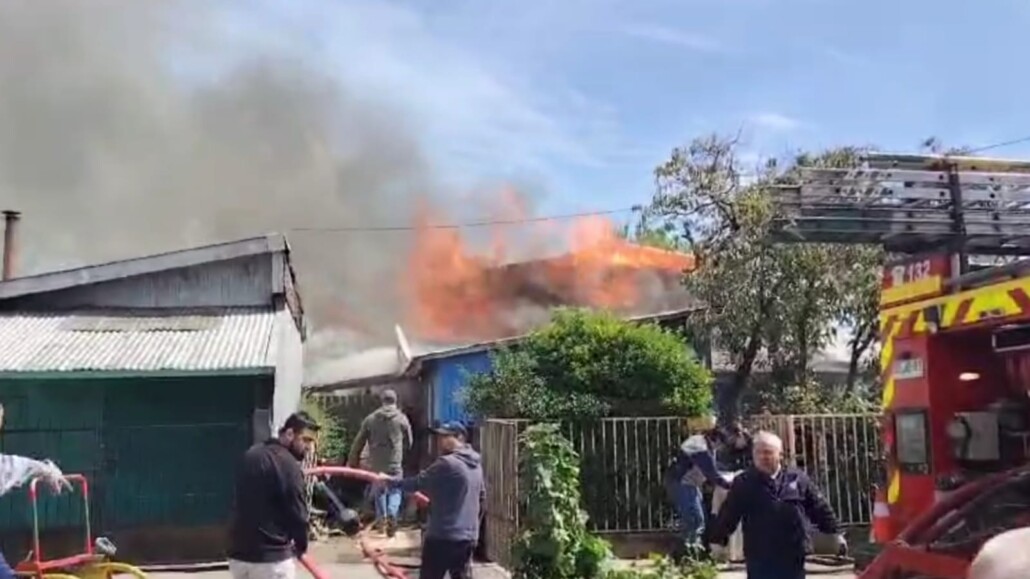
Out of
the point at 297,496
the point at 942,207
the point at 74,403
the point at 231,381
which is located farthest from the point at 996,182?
the point at 74,403

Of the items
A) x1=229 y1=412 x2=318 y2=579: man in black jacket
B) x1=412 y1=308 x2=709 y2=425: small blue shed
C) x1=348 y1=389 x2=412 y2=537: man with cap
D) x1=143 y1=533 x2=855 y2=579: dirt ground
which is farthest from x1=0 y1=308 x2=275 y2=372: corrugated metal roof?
x1=229 y1=412 x2=318 y2=579: man in black jacket

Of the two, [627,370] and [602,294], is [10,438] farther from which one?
[602,294]

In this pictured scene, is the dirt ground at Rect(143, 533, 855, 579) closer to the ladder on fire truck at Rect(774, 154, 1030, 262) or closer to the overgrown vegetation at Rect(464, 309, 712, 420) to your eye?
the overgrown vegetation at Rect(464, 309, 712, 420)

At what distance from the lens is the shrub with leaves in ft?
28.0

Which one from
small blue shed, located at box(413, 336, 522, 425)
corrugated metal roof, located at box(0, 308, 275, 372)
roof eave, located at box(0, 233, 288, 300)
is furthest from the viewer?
small blue shed, located at box(413, 336, 522, 425)

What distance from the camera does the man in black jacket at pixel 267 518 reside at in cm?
546

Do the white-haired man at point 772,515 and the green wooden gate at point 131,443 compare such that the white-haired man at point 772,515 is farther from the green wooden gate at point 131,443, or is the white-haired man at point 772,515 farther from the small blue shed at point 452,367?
the small blue shed at point 452,367

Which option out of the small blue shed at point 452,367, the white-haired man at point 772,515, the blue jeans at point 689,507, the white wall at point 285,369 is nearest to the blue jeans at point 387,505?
the white wall at point 285,369

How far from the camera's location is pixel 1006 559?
1.67 meters

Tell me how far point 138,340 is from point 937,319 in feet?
31.7

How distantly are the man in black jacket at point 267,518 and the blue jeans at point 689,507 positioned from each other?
5.63 meters

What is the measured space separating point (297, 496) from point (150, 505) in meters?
7.03

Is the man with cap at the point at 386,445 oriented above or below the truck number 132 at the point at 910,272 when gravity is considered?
below

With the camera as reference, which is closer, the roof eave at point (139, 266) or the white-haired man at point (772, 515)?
the white-haired man at point (772, 515)
